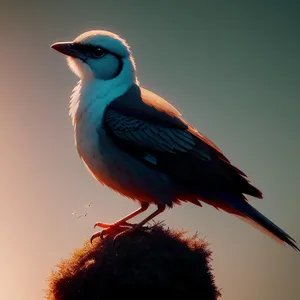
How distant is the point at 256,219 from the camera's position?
457 cm

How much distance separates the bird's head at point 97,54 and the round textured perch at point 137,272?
211 cm

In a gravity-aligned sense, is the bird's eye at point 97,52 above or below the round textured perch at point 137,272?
above

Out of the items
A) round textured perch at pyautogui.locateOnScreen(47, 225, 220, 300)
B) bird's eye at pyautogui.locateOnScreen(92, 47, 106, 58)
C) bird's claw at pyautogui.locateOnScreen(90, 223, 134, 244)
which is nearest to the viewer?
round textured perch at pyautogui.locateOnScreen(47, 225, 220, 300)

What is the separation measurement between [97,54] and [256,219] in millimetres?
2129

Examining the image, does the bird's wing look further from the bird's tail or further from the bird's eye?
the bird's eye

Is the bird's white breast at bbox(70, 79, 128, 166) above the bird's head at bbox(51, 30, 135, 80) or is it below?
below

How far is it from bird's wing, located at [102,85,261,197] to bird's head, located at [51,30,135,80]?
1.44 ft

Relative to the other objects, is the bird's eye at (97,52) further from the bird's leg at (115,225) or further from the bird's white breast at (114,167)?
the bird's leg at (115,225)

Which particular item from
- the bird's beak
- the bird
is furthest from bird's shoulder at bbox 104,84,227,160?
the bird's beak

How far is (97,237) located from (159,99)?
1.56 meters

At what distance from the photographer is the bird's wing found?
4715 millimetres

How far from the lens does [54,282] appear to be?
3.38 meters

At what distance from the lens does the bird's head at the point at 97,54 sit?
16.8ft

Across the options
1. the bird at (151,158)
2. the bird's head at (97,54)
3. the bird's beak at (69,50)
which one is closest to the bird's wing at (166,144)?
the bird at (151,158)
